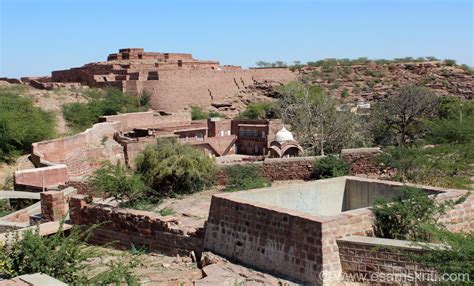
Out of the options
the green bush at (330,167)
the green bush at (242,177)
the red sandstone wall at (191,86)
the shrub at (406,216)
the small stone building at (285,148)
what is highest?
the red sandstone wall at (191,86)

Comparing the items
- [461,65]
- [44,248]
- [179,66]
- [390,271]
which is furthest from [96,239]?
[461,65]

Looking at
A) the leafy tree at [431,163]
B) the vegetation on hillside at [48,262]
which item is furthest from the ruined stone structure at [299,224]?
the leafy tree at [431,163]

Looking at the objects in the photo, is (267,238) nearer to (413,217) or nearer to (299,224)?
(299,224)

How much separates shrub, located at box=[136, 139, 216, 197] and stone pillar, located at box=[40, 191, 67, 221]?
2840 millimetres

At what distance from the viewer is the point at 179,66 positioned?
44188mm

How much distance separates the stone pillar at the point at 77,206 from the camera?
36.4ft

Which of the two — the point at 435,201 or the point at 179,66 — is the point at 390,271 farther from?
the point at 179,66

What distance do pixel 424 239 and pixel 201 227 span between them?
3794mm

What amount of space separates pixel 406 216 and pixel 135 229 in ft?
16.5

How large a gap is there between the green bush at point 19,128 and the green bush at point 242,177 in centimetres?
1060

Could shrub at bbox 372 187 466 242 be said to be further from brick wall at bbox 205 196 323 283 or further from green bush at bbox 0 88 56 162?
green bush at bbox 0 88 56 162

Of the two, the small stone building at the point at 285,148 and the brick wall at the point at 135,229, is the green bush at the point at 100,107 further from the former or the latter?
the brick wall at the point at 135,229

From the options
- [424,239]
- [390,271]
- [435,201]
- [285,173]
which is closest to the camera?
[390,271]

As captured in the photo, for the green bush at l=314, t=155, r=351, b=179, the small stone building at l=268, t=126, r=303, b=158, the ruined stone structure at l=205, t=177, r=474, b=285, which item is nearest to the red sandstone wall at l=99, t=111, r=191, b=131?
the small stone building at l=268, t=126, r=303, b=158
